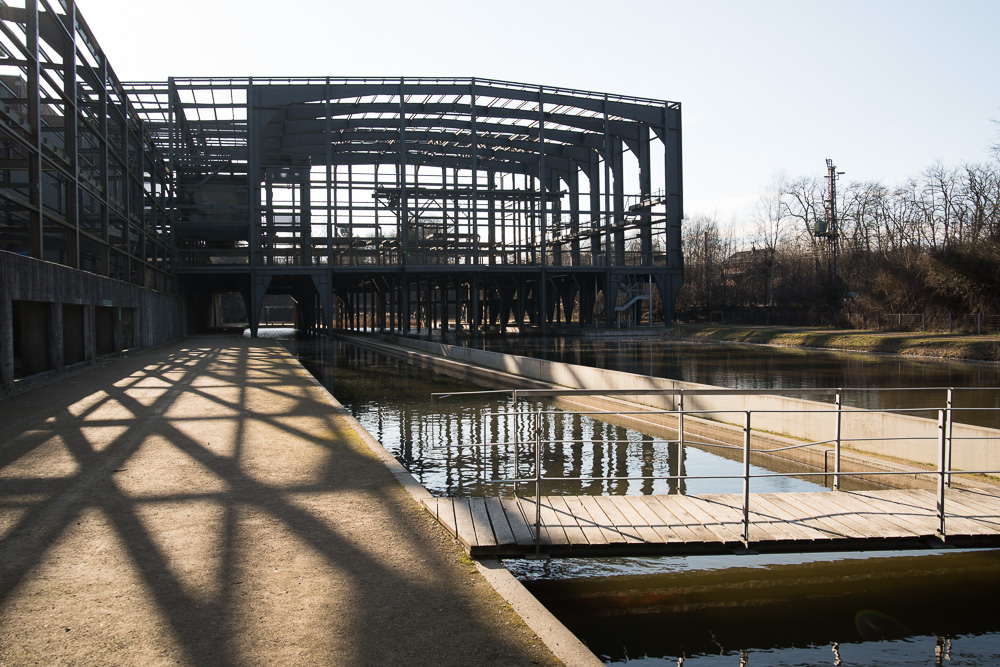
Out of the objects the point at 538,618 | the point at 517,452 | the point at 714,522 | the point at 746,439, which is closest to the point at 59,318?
the point at 517,452

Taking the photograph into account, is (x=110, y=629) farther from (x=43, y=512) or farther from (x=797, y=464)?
(x=797, y=464)

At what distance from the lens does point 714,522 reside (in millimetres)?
6645

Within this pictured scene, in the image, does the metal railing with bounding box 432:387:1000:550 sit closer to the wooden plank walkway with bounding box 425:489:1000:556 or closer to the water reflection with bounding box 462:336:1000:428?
the wooden plank walkway with bounding box 425:489:1000:556

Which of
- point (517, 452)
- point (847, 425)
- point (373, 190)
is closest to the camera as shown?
point (517, 452)

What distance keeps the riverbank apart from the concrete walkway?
28421 mm

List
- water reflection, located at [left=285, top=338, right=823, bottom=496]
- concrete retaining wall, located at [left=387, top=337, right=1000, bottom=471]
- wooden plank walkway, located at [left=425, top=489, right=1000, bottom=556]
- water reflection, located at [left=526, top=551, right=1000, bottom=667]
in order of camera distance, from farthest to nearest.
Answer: water reflection, located at [left=285, top=338, right=823, bottom=496]
concrete retaining wall, located at [left=387, top=337, right=1000, bottom=471]
wooden plank walkway, located at [left=425, top=489, right=1000, bottom=556]
water reflection, located at [left=526, top=551, right=1000, bottom=667]

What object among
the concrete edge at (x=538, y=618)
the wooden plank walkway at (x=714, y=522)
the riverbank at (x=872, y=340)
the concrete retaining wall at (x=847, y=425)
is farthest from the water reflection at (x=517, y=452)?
the riverbank at (x=872, y=340)

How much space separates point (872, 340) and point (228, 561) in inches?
1410

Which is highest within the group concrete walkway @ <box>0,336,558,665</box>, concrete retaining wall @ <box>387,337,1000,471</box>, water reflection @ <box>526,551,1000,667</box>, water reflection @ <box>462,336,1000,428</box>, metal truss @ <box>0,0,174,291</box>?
metal truss @ <box>0,0,174,291</box>

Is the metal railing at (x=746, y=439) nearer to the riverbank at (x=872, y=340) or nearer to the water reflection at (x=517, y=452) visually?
the water reflection at (x=517, y=452)

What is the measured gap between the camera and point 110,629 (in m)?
4.30

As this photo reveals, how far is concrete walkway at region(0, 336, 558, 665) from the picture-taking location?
4.16 meters

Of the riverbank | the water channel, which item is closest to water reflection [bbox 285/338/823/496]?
the water channel

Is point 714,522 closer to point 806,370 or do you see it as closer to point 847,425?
point 847,425
